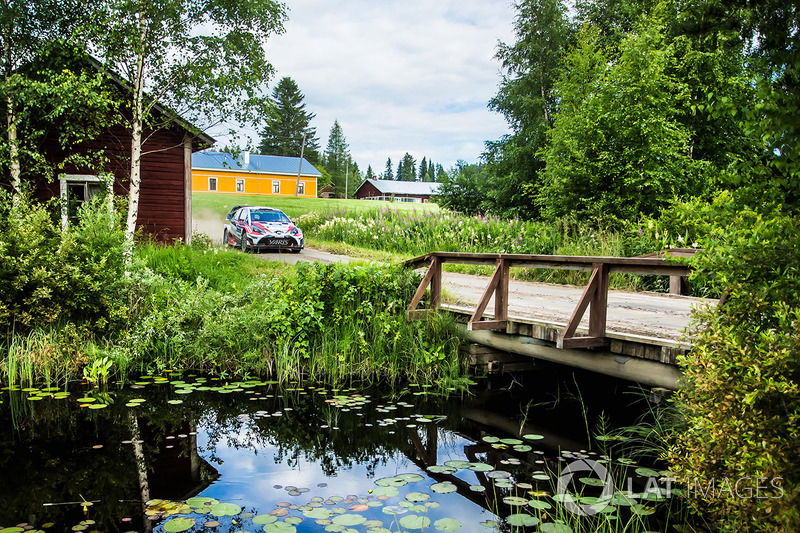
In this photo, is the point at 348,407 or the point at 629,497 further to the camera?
the point at 348,407

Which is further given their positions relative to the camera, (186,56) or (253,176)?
(253,176)

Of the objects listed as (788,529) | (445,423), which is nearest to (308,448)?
(445,423)

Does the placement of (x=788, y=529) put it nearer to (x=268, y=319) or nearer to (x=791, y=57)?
(x=791, y=57)

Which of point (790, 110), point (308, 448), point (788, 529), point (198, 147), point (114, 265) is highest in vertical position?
point (198, 147)

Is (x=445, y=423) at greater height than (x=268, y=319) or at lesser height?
lesser

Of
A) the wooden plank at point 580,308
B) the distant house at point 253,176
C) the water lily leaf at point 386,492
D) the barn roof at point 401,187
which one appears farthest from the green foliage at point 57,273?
the barn roof at point 401,187

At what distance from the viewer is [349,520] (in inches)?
153

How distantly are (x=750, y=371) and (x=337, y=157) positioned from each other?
73.9 meters

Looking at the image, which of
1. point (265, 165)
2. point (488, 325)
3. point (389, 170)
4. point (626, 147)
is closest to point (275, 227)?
point (626, 147)

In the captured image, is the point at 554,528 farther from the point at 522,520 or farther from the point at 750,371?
the point at 750,371

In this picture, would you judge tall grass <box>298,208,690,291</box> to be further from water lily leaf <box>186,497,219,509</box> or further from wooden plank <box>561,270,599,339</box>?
water lily leaf <box>186,497,219,509</box>

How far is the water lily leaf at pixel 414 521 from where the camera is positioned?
381 cm

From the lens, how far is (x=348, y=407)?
21.3 feet

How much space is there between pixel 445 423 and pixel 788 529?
12.6ft
